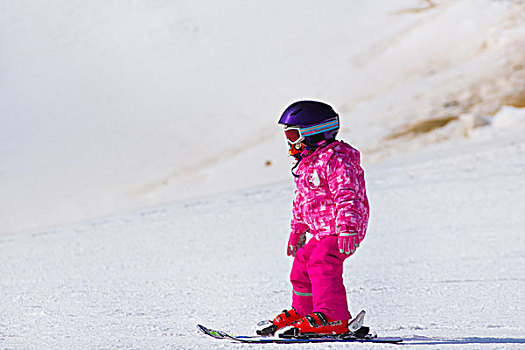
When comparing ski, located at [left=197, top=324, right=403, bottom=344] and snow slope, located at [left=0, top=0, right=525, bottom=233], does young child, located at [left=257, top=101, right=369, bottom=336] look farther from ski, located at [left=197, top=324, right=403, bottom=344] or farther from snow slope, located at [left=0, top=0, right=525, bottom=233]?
snow slope, located at [left=0, top=0, right=525, bottom=233]

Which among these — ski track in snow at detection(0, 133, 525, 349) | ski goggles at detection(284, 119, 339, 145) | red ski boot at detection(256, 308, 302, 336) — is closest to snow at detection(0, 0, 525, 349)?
ski track in snow at detection(0, 133, 525, 349)

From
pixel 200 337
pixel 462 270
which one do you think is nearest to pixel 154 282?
pixel 200 337

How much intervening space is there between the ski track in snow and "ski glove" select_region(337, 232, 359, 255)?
39cm

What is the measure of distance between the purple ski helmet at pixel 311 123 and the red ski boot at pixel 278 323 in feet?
2.30

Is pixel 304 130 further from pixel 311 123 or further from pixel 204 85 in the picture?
pixel 204 85

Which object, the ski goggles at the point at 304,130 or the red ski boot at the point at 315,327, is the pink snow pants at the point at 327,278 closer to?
the red ski boot at the point at 315,327

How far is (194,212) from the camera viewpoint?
6.17 meters

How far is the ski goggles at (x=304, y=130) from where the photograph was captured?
2620 mm

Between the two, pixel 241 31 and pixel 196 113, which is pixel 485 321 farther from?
pixel 241 31

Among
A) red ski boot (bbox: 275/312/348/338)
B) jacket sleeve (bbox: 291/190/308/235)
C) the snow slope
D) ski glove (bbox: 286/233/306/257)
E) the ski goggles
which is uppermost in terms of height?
the snow slope

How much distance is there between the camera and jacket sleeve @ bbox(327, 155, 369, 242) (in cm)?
244

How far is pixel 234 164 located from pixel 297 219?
670cm

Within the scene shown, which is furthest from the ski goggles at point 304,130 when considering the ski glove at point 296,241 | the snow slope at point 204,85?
the snow slope at point 204,85

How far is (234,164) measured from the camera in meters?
9.39
